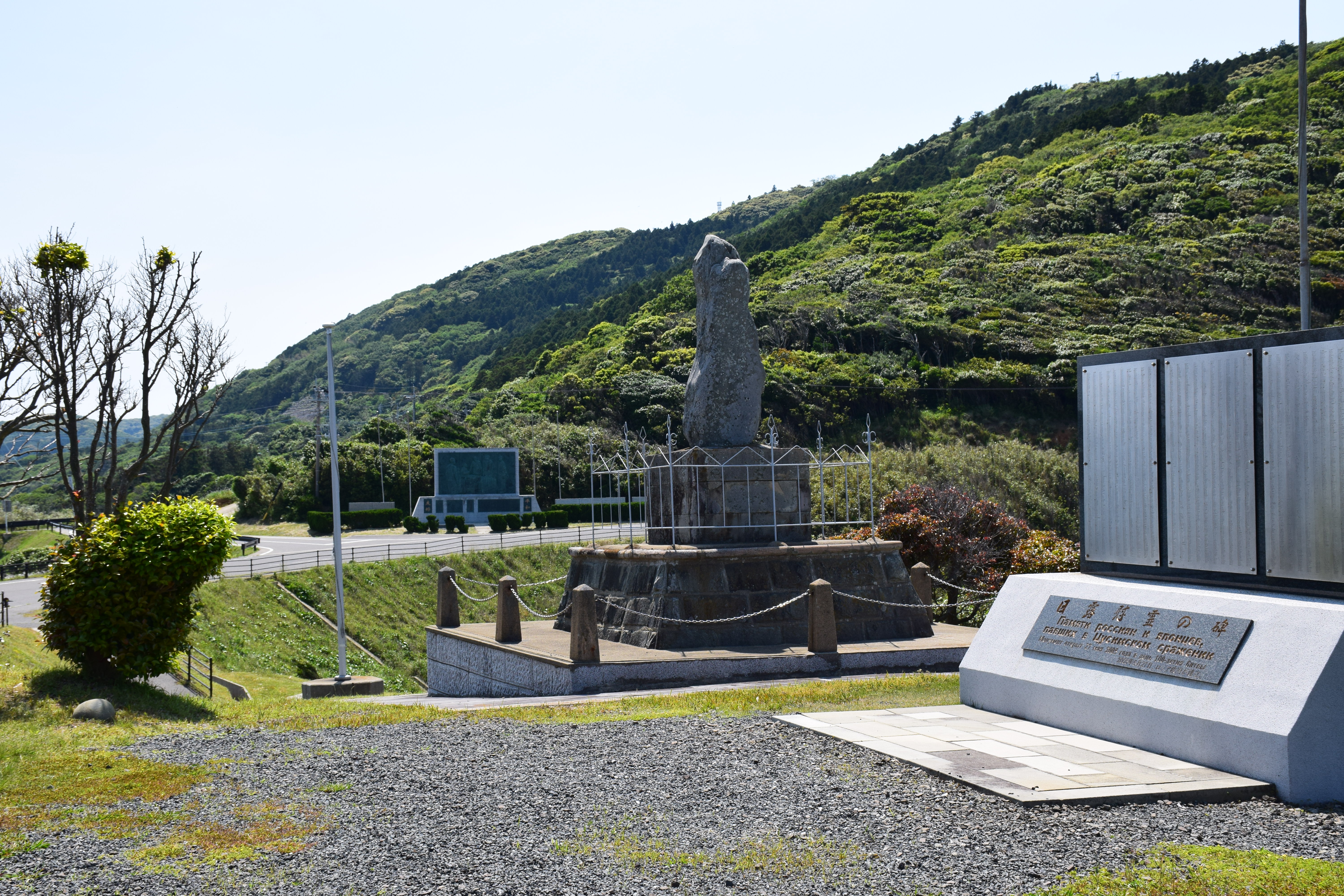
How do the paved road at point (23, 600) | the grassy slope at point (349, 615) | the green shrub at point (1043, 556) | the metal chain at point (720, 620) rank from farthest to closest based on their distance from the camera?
the paved road at point (23, 600), the grassy slope at point (349, 615), the green shrub at point (1043, 556), the metal chain at point (720, 620)

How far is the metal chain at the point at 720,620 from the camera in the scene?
1177cm

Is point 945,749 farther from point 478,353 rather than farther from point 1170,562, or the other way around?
point 478,353

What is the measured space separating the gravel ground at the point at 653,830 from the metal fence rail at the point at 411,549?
19.8m

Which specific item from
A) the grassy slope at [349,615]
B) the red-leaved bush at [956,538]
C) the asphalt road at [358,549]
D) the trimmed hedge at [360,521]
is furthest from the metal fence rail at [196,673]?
the trimmed hedge at [360,521]

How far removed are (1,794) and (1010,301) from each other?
178 feet

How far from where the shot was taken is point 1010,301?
55094 mm

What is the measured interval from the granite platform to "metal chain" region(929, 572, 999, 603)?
592mm

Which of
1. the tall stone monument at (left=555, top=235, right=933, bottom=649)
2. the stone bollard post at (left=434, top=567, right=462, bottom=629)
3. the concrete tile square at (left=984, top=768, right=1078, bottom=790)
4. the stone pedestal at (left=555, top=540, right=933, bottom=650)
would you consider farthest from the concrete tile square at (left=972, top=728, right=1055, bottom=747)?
the stone bollard post at (left=434, top=567, right=462, bottom=629)

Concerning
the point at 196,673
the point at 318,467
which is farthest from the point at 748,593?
the point at 318,467

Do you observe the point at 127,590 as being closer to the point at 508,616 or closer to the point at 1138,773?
the point at 508,616

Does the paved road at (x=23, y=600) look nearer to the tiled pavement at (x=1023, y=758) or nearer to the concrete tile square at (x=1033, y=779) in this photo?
the tiled pavement at (x=1023, y=758)

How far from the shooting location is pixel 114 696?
1085cm

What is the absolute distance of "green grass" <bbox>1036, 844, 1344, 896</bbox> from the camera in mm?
4242

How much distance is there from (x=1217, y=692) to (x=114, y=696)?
10300 millimetres
